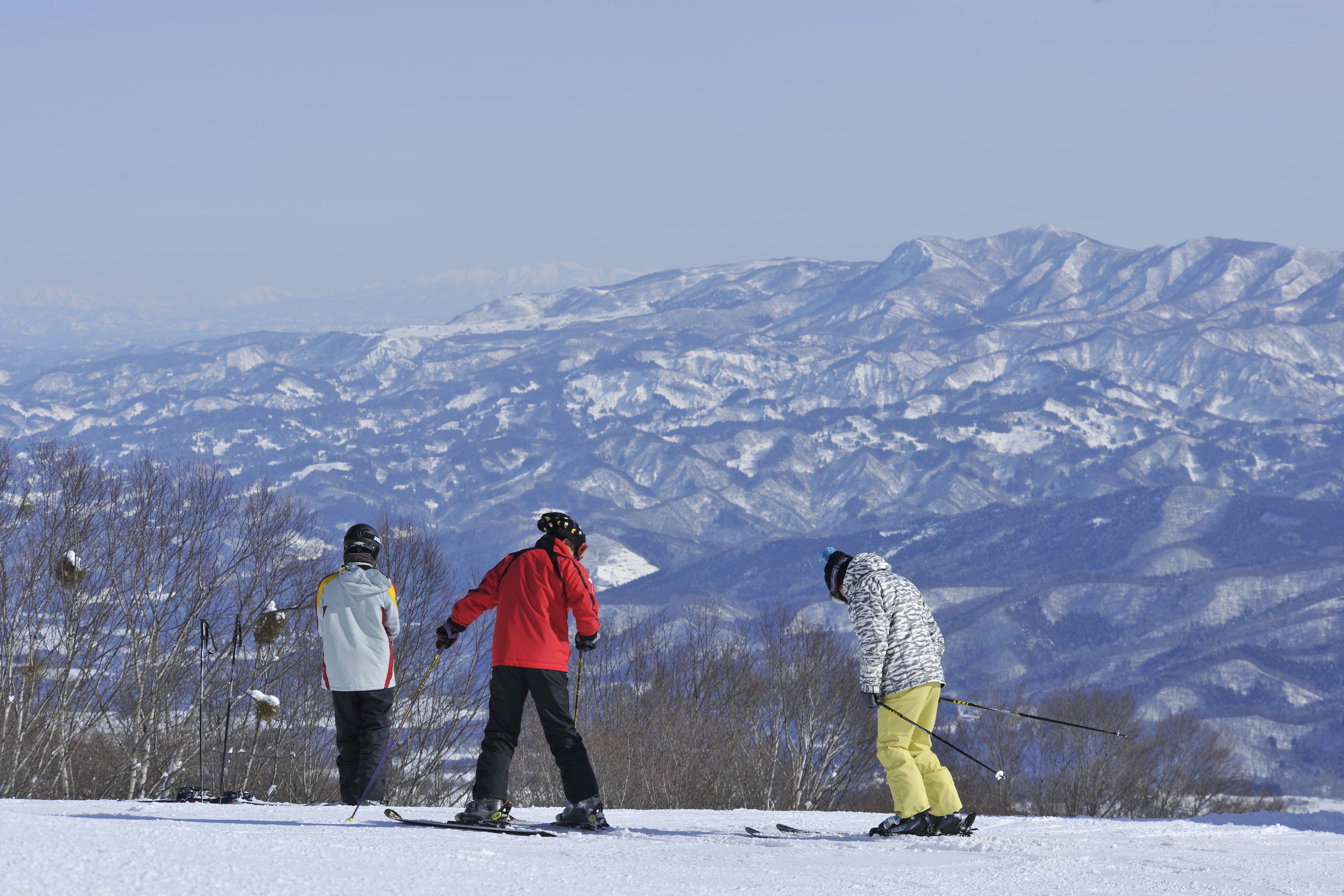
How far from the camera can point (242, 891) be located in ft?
18.7

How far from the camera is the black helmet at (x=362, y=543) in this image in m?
9.83

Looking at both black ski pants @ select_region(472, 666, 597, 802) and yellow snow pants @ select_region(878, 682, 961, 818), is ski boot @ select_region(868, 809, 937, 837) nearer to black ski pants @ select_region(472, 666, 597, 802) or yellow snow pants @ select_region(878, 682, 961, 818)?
yellow snow pants @ select_region(878, 682, 961, 818)

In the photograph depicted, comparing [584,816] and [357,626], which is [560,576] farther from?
[357,626]

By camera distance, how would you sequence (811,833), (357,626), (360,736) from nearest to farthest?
(811,833) → (357,626) → (360,736)

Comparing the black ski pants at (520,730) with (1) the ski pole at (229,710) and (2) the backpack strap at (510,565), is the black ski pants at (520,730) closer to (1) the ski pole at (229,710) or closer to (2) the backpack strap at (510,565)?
(2) the backpack strap at (510,565)

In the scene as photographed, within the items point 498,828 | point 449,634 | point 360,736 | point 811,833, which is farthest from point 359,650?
point 811,833

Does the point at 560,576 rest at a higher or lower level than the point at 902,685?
higher

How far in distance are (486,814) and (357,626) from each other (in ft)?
7.16

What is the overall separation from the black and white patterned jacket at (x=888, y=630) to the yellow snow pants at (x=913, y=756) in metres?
0.09

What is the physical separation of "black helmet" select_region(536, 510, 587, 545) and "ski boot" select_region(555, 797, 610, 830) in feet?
5.62

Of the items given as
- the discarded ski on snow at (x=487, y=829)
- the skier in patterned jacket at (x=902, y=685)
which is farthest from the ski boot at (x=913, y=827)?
the discarded ski on snow at (x=487, y=829)

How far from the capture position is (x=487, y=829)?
8.15 metres

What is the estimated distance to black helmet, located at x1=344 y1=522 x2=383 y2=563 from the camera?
983cm

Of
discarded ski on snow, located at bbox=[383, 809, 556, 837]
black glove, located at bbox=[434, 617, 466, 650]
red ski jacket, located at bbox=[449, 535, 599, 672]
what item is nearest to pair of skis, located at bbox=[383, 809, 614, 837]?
discarded ski on snow, located at bbox=[383, 809, 556, 837]
